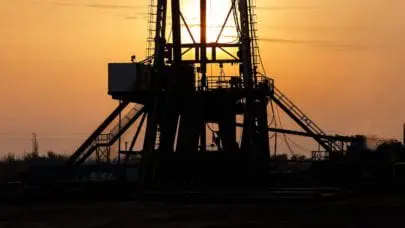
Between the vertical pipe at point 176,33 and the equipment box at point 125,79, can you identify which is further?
the vertical pipe at point 176,33

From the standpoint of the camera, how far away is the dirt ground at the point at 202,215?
87.5ft

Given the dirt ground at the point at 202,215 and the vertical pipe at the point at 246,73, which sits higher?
the vertical pipe at the point at 246,73

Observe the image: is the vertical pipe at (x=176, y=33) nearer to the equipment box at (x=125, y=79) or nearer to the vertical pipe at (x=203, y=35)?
the vertical pipe at (x=203, y=35)

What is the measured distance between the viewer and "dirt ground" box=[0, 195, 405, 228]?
87.5ft

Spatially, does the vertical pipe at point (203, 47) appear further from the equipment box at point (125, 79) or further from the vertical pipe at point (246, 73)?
the equipment box at point (125, 79)

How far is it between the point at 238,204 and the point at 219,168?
40.9ft

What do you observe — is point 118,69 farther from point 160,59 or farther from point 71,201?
point 71,201

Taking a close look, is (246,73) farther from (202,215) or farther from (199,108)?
(202,215)

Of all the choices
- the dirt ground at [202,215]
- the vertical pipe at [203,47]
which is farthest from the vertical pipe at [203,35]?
the dirt ground at [202,215]

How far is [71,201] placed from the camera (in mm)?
39500

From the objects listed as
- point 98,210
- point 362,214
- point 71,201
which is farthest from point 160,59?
point 362,214

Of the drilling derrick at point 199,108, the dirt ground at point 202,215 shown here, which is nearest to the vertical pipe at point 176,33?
the drilling derrick at point 199,108

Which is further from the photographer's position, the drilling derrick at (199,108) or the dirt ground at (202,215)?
the drilling derrick at (199,108)

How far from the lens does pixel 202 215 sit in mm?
30031
